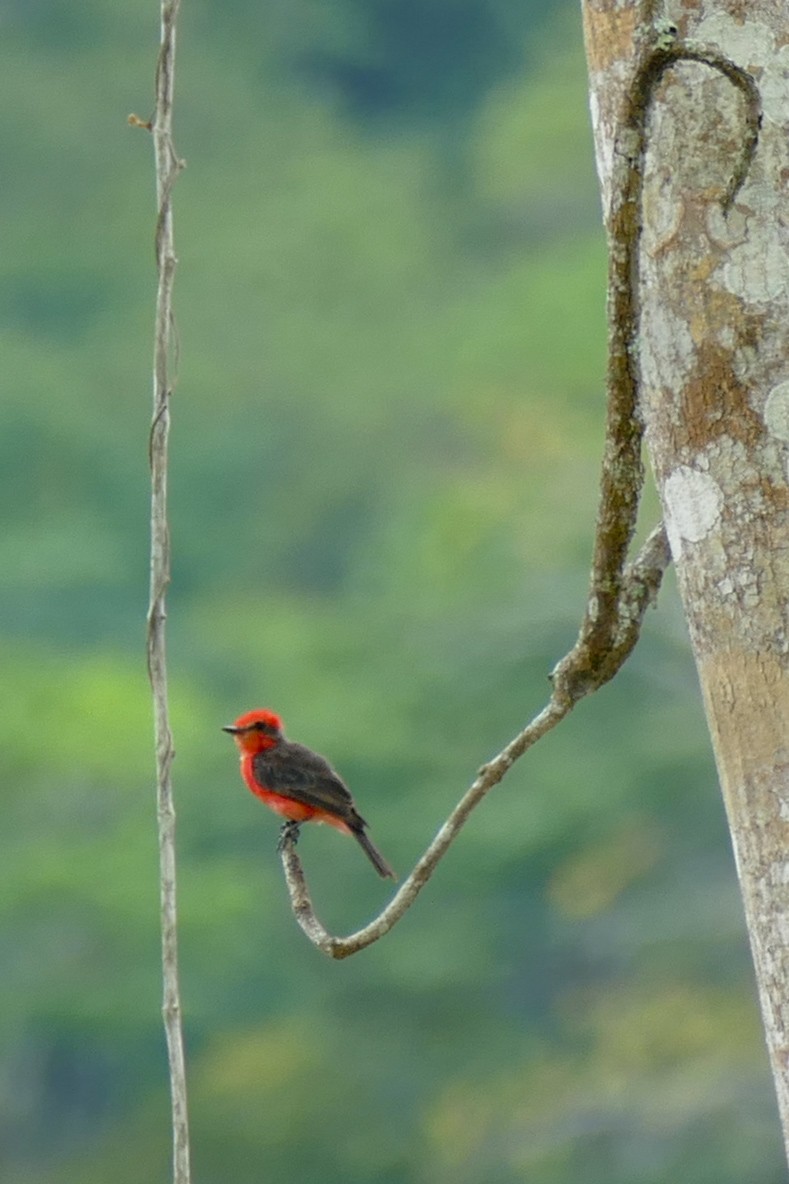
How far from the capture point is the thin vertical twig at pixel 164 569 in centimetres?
211

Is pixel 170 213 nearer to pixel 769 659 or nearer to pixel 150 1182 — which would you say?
pixel 769 659

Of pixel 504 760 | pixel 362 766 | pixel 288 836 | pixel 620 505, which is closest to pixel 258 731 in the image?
pixel 288 836

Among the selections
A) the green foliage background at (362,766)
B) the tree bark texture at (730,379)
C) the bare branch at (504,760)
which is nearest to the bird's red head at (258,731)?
the bare branch at (504,760)

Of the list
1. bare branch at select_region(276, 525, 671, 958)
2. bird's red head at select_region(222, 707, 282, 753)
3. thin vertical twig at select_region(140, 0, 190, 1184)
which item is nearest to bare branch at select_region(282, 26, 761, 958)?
bare branch at select_region(276, 525, 671, 958)

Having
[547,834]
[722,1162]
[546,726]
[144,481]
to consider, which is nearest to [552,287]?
[144,481]

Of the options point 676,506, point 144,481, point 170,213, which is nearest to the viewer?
point 676,506

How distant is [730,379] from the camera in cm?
201

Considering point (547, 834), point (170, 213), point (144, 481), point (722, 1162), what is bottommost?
point (170, 213)

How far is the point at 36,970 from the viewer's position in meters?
18.3

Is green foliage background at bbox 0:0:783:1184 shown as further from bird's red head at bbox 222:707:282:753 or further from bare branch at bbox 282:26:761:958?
bare branch at bbox 282:26:761:958

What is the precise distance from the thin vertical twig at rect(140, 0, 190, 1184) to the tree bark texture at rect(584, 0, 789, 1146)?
42 cm

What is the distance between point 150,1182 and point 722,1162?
4174 mm

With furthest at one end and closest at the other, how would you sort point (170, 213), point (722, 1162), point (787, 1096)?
1. point (722, 1162)
2. point (170, 213)
3. point (787, 1096)

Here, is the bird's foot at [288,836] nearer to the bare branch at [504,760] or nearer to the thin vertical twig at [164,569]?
the bare branch at [504,760]
